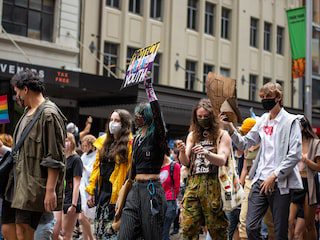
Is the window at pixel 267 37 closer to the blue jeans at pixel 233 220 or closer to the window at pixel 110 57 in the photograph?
the window at pixel 110 57

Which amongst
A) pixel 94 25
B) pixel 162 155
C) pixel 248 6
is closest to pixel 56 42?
pixel 94 25

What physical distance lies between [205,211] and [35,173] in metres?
2.13

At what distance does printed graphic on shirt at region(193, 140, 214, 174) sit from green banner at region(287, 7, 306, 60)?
13.7 m

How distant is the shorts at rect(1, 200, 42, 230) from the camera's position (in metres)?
5.79

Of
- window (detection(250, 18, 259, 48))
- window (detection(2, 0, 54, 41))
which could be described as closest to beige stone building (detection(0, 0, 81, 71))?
window (detection(2, 0, 54, 41))

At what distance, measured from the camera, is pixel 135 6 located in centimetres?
2759

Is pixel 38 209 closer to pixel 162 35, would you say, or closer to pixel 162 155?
pixel 162 155

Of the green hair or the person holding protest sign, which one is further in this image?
the green hair

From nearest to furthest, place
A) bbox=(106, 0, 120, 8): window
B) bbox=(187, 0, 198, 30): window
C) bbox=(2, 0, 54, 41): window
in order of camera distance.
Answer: bbox=(2, 0, 54, 41): window < bbox=(106, 0, 120, 8): window < bbox=(187, 0, 198, 30): window

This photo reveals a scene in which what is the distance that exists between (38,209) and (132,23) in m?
22.1

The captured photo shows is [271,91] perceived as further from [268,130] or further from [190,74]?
[190,74]

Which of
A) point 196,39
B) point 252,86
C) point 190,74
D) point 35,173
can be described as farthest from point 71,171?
point 252,86

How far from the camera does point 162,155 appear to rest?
21.5 feet

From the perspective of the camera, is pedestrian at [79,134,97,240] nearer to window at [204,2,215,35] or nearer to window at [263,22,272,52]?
window at [204,2,215,35]
